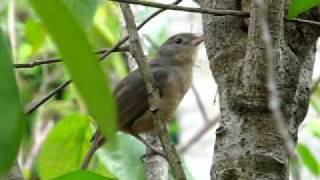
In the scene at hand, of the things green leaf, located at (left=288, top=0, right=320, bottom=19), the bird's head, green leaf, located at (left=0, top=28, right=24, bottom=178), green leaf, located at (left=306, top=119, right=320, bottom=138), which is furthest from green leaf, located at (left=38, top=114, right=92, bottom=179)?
the bird's head

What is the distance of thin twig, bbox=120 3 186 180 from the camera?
30.4 inches

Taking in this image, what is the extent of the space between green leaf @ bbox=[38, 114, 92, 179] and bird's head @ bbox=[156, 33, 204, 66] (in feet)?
4.10

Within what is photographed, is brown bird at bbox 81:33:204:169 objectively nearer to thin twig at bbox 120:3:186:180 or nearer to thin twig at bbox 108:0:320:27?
thin twig at bbox 108:0:320:27

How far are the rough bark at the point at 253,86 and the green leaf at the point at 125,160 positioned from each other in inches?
17.3

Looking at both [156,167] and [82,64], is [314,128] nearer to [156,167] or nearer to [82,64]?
[156,167]

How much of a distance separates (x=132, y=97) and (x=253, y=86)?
1655 mm

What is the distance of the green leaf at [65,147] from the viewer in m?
1.55

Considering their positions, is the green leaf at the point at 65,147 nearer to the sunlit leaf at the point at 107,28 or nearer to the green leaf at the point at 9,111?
the sunlit leaf at the point at 107,28

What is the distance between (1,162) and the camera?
433mm

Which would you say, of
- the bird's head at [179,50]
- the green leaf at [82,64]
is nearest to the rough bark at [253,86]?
the green leaf at [82,64]

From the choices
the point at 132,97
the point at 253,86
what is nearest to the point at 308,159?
the point at 132,97

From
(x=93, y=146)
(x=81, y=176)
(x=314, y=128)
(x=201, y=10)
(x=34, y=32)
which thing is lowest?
(x=314, y=128)

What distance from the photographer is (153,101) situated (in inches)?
32.0

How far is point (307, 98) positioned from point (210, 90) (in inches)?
136
